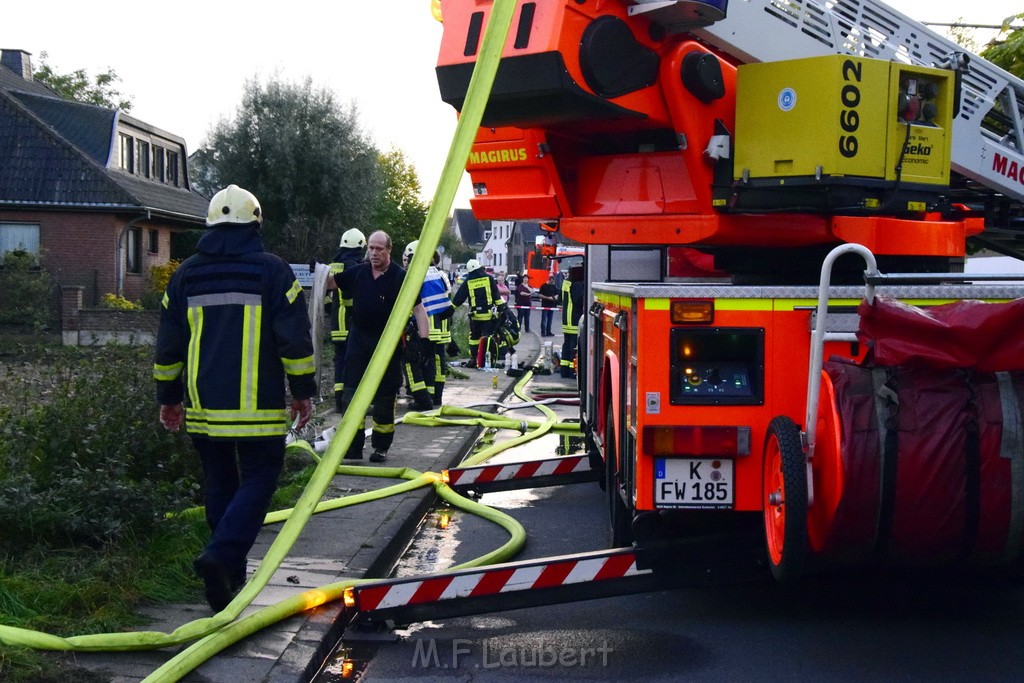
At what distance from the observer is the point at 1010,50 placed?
14578mm

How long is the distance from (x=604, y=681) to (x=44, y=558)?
2682 millimetres

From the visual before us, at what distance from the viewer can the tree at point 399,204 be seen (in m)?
53.3

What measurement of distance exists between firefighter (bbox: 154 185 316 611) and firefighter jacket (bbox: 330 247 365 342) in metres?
4.29

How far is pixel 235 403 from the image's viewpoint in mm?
5246

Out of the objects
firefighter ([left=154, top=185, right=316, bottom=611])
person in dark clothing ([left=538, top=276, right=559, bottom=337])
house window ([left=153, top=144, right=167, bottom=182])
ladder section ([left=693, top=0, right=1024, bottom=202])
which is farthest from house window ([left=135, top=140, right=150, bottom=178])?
firefighter ([left=154, top=185, right=316, bottom=611])

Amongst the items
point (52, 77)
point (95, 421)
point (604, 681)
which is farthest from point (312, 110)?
point (604, 681)

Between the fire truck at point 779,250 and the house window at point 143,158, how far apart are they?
1272 inches

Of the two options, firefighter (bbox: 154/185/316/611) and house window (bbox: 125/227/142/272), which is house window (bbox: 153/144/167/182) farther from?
firefighter (bbox: 154/185/316/611)

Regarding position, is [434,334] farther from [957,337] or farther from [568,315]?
[957,337]

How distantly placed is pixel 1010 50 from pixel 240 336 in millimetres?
12319

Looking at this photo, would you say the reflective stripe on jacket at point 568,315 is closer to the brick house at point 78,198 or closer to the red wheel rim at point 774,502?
the red wheel rim at point 774,502

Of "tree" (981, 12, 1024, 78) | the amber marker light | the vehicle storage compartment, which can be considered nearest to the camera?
the vehicle storage compartment

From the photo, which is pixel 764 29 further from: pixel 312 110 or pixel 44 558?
pixel 312 110

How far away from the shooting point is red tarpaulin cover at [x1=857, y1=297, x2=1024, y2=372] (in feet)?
14.7
